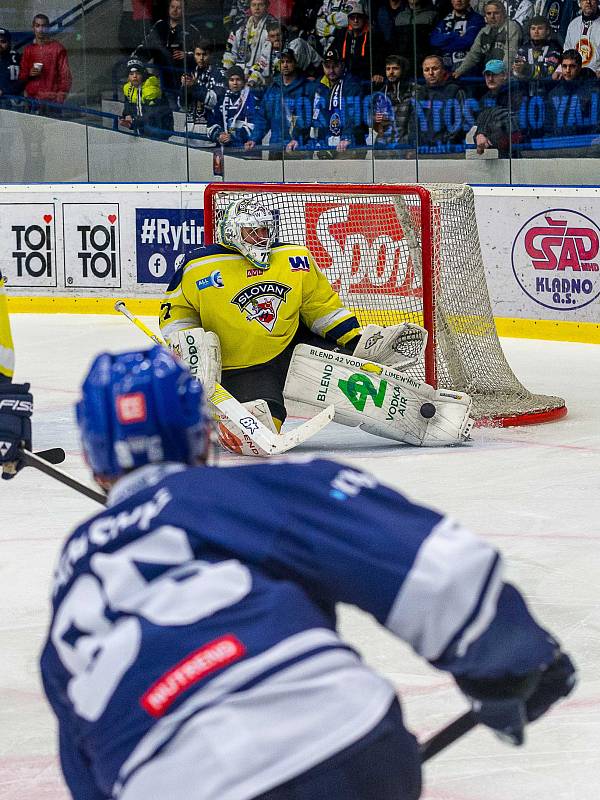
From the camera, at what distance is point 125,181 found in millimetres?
10219

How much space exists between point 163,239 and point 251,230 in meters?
4.01

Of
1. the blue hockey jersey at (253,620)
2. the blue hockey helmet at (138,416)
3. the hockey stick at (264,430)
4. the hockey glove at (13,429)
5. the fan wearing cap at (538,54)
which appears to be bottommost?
the hockey stick at (264,430)

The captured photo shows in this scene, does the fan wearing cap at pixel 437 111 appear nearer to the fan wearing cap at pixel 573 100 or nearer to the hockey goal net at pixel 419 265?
the fan wearing cap at pixel 573 100

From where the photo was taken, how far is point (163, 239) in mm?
9102

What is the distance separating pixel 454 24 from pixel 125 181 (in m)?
2.69

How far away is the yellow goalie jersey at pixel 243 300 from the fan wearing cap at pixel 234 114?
484 cm

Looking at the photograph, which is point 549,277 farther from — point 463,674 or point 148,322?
point 463,674

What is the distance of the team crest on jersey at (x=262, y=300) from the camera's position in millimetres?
5195

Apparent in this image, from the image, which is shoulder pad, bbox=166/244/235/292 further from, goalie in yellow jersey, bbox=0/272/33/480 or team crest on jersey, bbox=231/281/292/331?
goalie in yellow jersey, bbox=0/272/33/480

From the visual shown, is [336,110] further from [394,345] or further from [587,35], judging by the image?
[394,345]

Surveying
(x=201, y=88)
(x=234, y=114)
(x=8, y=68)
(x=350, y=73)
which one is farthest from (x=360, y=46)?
(x=8, y=68)

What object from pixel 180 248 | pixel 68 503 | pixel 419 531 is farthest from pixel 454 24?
pixel 419 531

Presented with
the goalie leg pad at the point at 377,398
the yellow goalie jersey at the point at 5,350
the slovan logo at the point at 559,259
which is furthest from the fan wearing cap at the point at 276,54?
the yellow goalie jersey at the point at 5,350

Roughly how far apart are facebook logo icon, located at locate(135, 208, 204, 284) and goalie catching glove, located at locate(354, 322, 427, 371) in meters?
3.68
